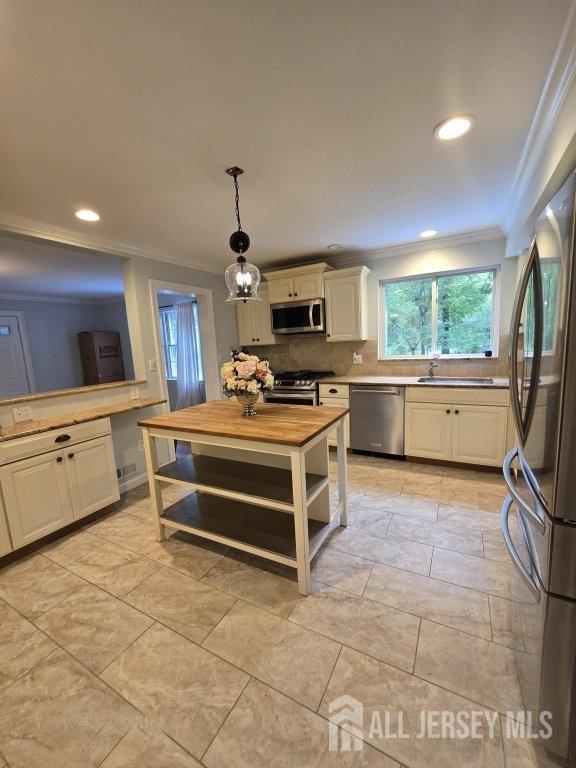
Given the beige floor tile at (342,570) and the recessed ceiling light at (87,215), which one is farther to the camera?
the recessed ceiling light at (87,215)

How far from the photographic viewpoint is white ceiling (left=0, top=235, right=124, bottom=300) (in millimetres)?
3297

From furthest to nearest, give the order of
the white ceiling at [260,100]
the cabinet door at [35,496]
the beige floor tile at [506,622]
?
the cabinet door at [35,496], the beige floor tile at [506,622], the white ceiling at [260,100]

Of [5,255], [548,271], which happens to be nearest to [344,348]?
[548,271]

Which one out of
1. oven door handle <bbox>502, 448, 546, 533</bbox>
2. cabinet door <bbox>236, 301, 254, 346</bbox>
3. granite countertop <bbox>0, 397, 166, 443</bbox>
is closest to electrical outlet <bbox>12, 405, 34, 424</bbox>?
granite countertop <bbox>0, 397, 166, 443</bbox>

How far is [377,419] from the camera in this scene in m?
3.58

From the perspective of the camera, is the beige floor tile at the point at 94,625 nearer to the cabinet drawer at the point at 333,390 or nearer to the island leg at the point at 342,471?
the island leg at the point at 342,471

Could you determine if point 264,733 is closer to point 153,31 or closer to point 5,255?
point 153,31

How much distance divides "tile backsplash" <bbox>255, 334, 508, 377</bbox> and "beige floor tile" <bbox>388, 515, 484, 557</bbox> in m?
1.92

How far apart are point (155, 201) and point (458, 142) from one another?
1.95 meters

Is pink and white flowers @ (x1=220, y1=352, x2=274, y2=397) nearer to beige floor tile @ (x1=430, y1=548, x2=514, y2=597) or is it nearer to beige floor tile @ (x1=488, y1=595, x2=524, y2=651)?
beige floor tile @ (x1=430, y1=548, x2=514, y2=597)

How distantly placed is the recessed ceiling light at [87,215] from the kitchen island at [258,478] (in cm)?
164

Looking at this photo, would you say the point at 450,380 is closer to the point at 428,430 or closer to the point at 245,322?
the point at 428,430

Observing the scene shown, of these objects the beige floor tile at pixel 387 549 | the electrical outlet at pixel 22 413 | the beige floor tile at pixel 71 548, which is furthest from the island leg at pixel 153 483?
the beige floor tile at pixel 387 549

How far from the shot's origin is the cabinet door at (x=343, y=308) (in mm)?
3789
